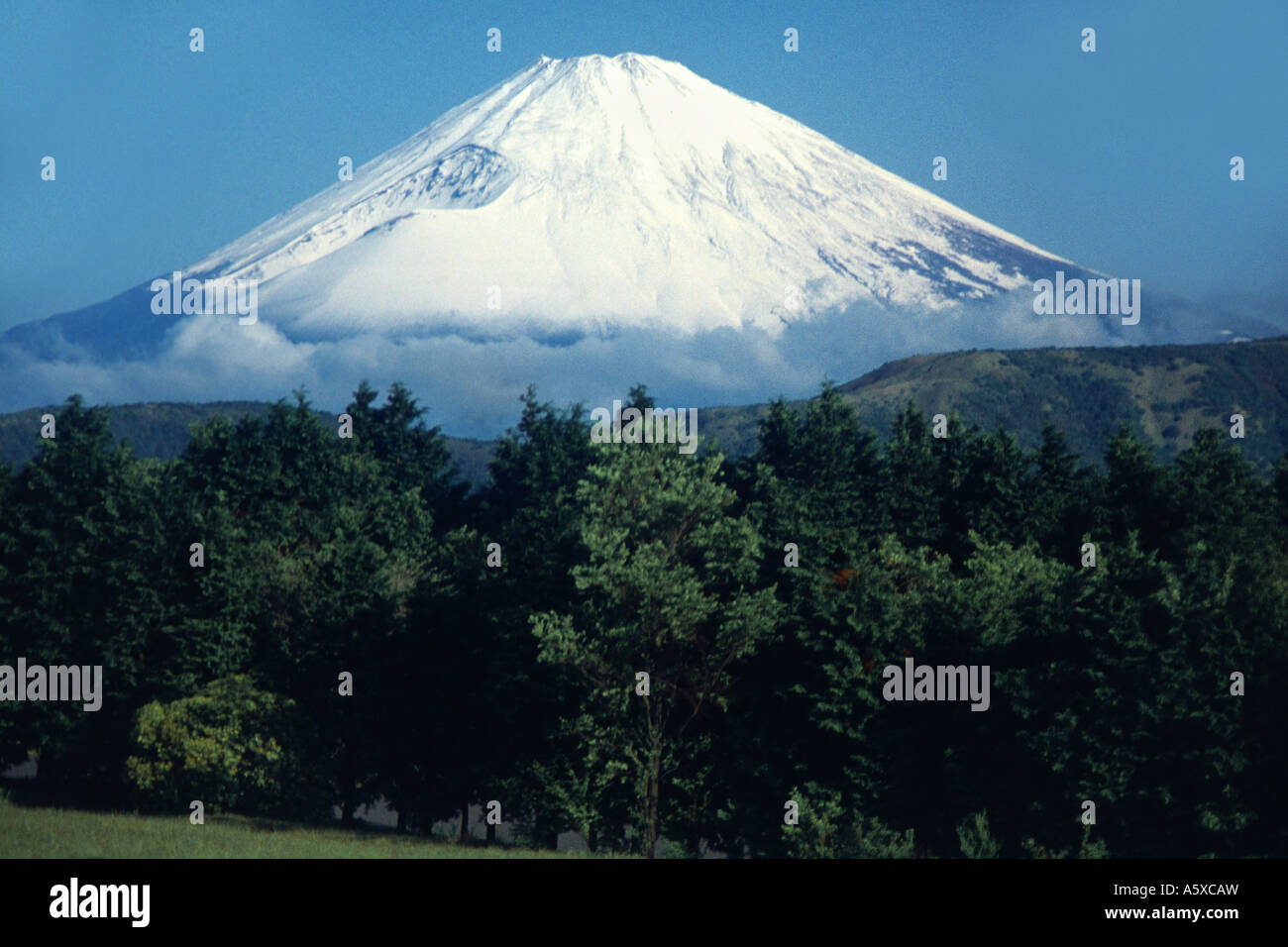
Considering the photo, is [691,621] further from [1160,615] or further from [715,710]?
[1160,615]

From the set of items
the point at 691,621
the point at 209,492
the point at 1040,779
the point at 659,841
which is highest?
the point at 209,492

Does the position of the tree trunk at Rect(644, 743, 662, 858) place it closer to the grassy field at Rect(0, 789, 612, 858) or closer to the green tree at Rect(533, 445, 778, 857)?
the green tree at Rect(533, 445, 778, 857)

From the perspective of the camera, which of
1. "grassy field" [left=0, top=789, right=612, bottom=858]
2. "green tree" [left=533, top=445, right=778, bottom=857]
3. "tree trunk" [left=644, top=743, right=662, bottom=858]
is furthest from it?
"green tree" [left=533, top=445, right=778, bottom=857]

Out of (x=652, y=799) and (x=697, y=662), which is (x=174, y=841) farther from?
(x=697, y=662)

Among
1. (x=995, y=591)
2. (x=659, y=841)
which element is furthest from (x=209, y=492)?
(x=995, y=591)

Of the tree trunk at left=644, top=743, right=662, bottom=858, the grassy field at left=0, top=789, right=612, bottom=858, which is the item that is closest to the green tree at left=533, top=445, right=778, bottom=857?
the tree trunk at left=644, top=743, right=662, bottom=858

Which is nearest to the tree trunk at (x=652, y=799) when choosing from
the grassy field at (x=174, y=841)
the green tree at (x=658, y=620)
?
the green tree at (x=658, y=620)
